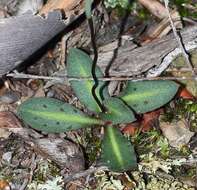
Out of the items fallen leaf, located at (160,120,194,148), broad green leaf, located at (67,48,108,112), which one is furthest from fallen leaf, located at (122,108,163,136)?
broad green leaf, located at (67,48,108,112)

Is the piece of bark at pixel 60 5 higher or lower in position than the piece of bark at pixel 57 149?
higher

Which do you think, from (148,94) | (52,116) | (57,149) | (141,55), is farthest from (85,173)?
(141,55)

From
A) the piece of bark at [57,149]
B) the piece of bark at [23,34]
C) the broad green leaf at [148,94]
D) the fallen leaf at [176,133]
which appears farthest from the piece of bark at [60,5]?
the fallen leaf at [176,133]

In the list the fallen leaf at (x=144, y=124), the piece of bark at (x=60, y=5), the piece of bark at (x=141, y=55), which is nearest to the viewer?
the piece of bark at (x=60, y=5)

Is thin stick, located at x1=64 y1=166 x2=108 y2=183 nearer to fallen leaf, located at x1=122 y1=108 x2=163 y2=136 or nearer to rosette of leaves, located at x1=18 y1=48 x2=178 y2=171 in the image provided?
rosette of leaves, located at x1=18 y1=48 x2=178 y2=171

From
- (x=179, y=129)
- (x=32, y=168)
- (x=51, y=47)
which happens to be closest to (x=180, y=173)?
(x=179, y=129)

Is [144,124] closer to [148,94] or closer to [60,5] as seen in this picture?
[148,94]

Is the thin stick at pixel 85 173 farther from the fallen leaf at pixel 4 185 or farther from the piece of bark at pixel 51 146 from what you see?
the fallen leaf at pixel 4 185
